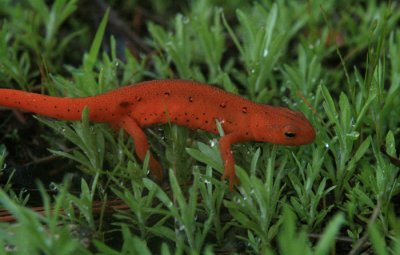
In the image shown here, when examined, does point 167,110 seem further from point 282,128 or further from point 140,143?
point 282,128

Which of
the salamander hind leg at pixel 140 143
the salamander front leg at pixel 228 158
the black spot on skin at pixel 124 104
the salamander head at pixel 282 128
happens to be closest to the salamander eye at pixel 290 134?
the salamander head at pixel 282 128

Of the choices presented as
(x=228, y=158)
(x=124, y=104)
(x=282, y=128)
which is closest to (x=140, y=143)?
(x=124, y=104)

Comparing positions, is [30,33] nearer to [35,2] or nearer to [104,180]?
[35,2]

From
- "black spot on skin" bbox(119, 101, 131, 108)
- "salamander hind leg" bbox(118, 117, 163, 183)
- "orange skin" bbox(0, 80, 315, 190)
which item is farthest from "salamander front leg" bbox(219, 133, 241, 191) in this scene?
"black spot on skin" bbox(119, 101, 131, 108)

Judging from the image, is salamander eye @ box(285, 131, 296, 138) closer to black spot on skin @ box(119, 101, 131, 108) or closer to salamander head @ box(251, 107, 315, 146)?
salamander head @ box(251, 107, 315, 146)

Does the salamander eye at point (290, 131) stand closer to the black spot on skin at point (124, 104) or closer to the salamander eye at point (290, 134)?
the salamander eye at point (290, 134)

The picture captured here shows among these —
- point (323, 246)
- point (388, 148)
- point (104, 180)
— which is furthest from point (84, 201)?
point (388, 148)
